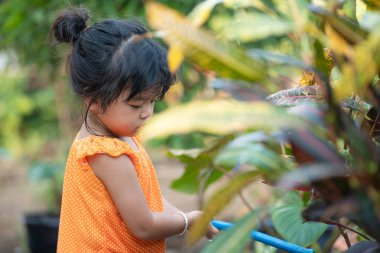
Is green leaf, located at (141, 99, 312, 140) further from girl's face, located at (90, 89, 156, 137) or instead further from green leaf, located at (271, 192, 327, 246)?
green leaf, located at (271, 192, 327, 246)

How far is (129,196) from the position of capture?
1.96m

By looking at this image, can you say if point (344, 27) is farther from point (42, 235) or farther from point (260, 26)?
point (42, 235)

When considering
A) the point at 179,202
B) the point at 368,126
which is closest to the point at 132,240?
the point at 368,126

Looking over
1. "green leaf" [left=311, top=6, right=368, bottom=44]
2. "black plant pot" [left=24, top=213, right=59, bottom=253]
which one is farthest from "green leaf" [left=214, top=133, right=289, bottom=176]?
"black plant pot" [left=24, top=213, right=59, bottom=253]

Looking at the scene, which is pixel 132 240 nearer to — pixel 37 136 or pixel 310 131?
pixel 310 131

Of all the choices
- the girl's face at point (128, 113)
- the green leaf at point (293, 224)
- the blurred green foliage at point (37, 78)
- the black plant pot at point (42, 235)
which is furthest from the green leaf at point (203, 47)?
the black plant pot at point (42, 235)

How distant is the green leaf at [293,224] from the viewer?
89.1 inches

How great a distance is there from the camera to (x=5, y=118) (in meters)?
7.96

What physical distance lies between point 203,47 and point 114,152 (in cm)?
91

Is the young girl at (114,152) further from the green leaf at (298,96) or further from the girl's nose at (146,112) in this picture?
the green leaf at (298,96)

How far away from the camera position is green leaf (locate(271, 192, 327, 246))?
7.43 feet

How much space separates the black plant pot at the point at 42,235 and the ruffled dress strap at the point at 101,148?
275 centimetres

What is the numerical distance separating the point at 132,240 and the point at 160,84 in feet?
1.49

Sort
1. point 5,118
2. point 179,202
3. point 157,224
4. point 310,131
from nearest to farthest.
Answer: point 310,131 → point 157,224 → point 179,202 → point 5,118
